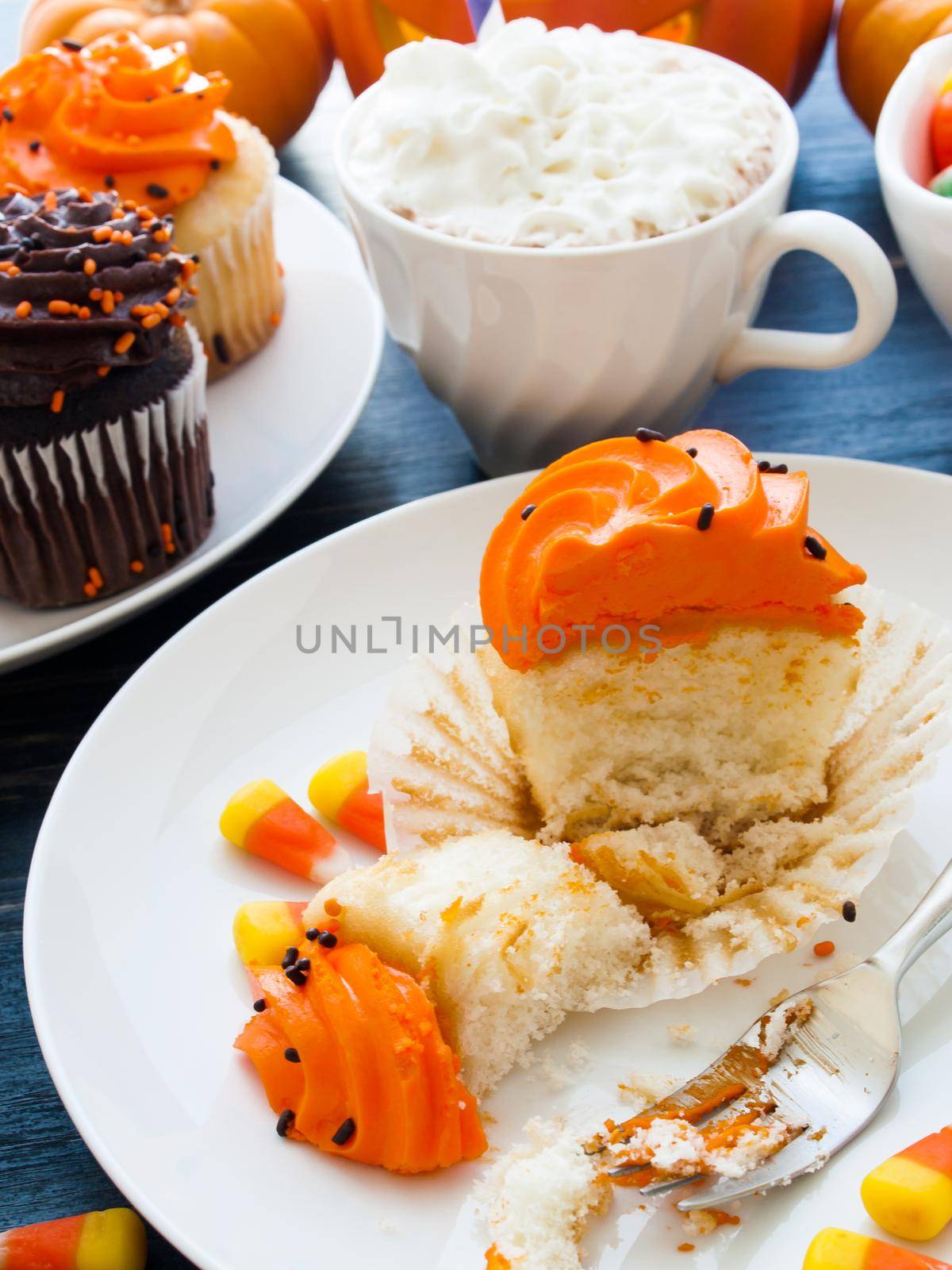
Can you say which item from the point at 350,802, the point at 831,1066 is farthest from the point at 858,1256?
the point at 350,802

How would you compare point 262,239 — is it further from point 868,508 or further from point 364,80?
point 868,508

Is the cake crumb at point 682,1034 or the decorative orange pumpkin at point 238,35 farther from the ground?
the decorative orange pumpkin at point 238,35

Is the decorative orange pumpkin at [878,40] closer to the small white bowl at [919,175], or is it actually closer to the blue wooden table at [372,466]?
the blue wooden table at [372,466]

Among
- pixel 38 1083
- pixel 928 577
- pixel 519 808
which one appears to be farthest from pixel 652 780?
pixel 38 1083

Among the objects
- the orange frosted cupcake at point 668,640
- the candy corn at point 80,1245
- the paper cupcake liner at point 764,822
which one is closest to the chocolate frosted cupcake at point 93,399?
the paper cupcake liner at point 764,822

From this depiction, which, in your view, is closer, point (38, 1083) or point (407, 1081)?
point (407, 1081)

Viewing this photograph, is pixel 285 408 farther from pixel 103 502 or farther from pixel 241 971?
pixel 241 971

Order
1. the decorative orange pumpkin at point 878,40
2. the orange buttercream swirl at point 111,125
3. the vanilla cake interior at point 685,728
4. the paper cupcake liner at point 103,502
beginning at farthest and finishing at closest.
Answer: the decorative orange pumpkin at point 878,40
the orange buttercream swirl at point 111,125
the paper cupcake liner at point 103,502
the vanilla cake interior at point 685,728
